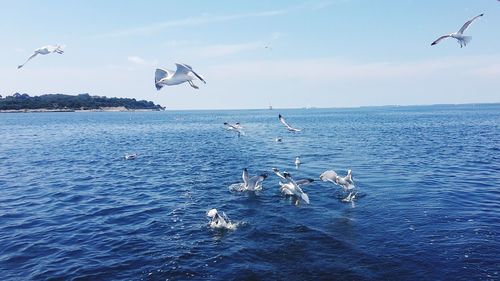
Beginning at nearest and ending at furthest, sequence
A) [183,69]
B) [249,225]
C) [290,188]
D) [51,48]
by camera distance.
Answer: [183,69]
[51,48]
[249,225]
[290,188]

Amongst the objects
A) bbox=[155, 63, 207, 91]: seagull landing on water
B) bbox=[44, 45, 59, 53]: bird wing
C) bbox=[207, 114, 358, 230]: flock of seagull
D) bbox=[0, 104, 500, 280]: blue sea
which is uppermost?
bbox=[44, 45, 59, 53]: bird wing

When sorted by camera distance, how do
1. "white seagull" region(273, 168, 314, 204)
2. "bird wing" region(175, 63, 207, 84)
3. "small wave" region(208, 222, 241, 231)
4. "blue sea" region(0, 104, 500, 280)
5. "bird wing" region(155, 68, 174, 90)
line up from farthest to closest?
"small wave" region(208, 222, 241, 231) < "white seagull" region(273, 168, 314, 204) < "blue sea" region(0, 104, 500, 280) < "bird wing" region(155, 68, 174, 90) < "bird wing" region(175, 63, 207, 84)

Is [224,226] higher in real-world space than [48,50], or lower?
lower

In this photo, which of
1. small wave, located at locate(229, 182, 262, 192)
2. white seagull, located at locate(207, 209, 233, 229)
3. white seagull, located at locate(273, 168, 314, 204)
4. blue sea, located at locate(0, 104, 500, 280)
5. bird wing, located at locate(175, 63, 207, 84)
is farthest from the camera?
small wave, located at locate(229, 182, 262, 192)

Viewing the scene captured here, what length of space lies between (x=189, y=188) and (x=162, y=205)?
14.4ft

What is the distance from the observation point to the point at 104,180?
2905 centimetres

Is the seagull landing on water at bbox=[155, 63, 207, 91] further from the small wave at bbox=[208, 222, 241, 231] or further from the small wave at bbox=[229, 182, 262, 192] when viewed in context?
the small wave at bbox=[229, 182, 262, 192]

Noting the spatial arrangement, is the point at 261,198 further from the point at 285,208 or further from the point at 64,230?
the point at 64,230

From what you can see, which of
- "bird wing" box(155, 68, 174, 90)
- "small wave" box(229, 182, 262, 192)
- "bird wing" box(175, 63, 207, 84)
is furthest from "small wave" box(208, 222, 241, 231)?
"bird wing" box(175, 63, 207, 84)

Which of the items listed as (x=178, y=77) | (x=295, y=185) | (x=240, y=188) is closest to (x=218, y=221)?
(x=295, y=185)

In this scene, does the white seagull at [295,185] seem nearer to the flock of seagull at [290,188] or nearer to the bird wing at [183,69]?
the flock of seagull at [290,188]

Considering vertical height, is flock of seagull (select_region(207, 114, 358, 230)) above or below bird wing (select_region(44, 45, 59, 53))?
below

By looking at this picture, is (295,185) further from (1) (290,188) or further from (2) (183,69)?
(2) (183,69)

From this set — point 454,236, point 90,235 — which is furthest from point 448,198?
point 90,235
